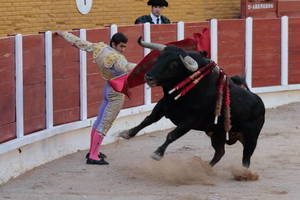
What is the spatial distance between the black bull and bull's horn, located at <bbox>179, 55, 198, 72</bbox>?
0.15 feet

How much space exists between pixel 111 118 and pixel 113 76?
1.44ft

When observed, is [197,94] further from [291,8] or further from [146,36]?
[291,8]

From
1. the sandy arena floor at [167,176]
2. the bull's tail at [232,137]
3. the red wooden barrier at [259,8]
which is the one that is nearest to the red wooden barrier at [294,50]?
the red wooden barrier at [259,8]

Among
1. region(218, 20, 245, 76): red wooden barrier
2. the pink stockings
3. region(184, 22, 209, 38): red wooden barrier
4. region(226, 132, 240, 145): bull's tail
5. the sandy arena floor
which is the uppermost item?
region(184, 22, 209, 38): red wooden barrier

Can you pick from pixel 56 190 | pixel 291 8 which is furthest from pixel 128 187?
pixel 291 8

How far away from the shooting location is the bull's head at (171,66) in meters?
7.71

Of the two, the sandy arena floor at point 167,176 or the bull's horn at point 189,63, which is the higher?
the bull's horn at point 189,63

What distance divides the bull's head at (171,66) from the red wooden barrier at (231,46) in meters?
4.62

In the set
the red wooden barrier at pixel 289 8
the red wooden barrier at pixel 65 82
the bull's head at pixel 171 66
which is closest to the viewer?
the bull's head at pixel 171 66

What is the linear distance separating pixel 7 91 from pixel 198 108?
1.61m

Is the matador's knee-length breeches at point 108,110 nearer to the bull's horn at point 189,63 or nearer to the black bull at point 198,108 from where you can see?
the black bull at point 198,108

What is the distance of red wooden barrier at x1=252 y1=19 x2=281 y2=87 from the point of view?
1315cm

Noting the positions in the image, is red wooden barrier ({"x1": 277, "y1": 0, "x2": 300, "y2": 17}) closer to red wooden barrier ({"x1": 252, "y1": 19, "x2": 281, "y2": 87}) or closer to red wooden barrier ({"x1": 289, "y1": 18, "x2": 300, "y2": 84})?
red wooden barrier ({"x1": 289, "y1": 18, "x2": 300, "y2": 84})

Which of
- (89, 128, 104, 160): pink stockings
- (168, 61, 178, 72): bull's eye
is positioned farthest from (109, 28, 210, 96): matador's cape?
(89, 128, 104, 160): pink stockings
